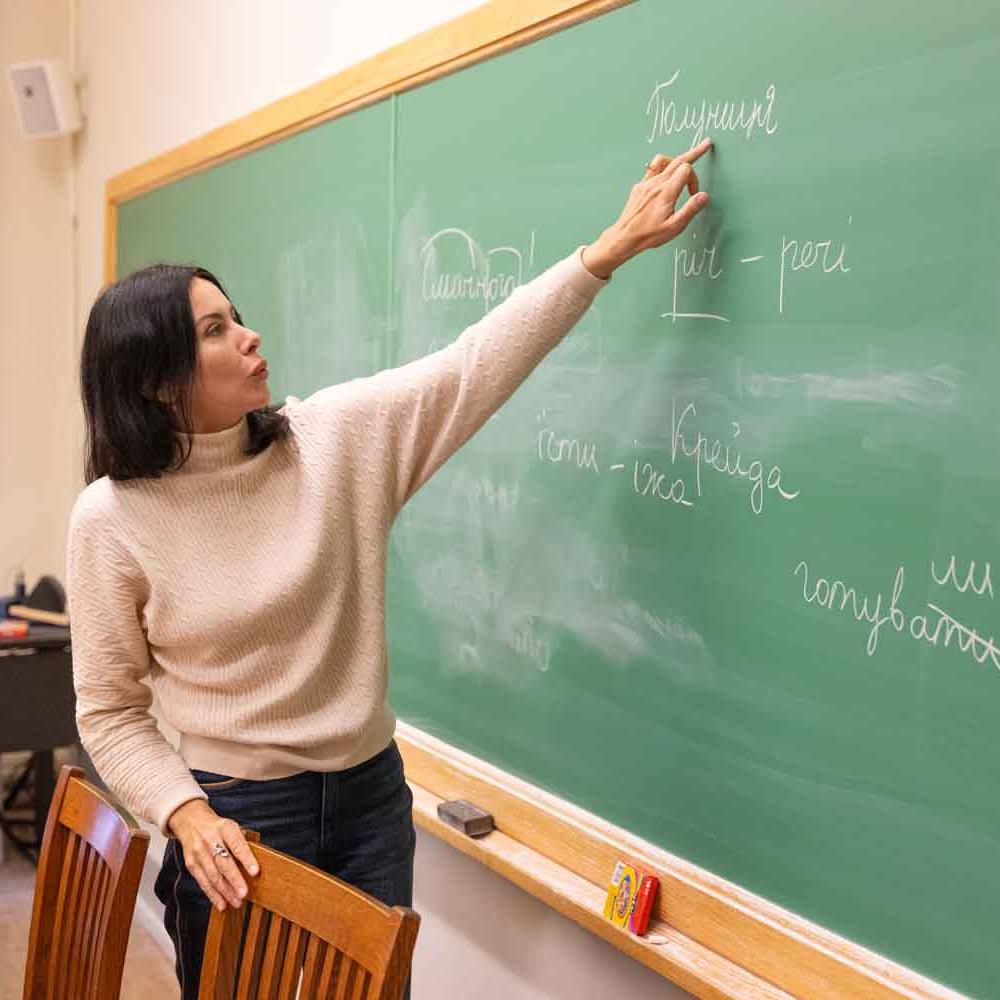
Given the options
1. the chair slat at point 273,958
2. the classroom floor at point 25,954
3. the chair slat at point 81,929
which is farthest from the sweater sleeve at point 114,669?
the classroom floor at point 25,954

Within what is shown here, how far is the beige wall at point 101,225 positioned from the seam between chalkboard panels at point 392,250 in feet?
0.49

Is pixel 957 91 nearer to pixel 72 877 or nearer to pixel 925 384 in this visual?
pixel 925 384

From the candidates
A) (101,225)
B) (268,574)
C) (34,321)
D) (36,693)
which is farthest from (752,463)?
(34,321)

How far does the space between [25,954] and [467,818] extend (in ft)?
6.43

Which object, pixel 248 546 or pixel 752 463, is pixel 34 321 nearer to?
pixel 248 546

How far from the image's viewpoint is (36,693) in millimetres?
3188

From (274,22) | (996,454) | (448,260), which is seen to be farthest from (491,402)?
(274,22)

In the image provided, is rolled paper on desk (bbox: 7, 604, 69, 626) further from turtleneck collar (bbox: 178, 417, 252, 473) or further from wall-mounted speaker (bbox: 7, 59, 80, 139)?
turtleneck collar (bbox: 178, 417, 252, 473)

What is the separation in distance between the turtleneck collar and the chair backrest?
1.56ft

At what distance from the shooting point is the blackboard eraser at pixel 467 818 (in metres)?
1.76

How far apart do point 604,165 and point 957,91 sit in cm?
54

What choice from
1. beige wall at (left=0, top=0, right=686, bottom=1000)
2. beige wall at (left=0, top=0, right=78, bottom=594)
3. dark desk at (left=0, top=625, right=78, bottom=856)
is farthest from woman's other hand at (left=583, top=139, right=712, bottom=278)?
beige wall at (left=0, top=0, right=78, bottom=594)

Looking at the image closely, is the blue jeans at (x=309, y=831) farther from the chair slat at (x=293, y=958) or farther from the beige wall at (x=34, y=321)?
the beige wall at (x=34, y=321)

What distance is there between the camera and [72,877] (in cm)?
153
